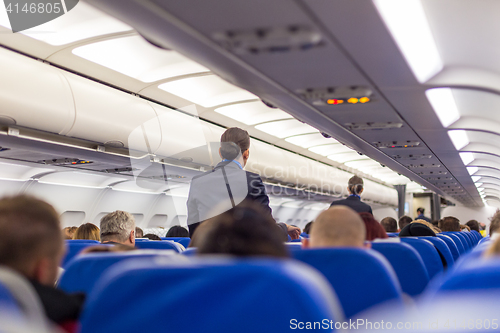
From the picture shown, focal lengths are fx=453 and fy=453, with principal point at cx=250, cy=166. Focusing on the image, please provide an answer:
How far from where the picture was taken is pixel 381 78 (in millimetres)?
4938

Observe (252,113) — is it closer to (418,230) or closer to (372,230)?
(418,230)

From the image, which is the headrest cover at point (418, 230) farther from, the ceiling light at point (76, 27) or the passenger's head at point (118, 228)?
the ceiling light at point (76, 27)

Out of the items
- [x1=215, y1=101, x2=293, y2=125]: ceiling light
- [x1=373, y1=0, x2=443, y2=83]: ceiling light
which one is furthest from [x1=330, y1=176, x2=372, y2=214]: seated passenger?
[x1=215, y1=101, x2=293, y2=125]: ceiling light

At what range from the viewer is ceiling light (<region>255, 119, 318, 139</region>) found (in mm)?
10648

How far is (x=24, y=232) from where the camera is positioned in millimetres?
1419

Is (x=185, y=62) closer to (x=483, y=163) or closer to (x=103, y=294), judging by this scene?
(x=103, y=294)

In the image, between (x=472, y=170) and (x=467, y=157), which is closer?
(x=467, y=157)

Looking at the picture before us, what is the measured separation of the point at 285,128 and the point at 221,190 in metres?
7.82

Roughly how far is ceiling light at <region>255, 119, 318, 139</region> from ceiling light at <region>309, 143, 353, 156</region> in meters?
2.04

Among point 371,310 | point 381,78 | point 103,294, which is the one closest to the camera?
point 103,294

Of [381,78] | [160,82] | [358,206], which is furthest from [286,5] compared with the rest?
[160,82]

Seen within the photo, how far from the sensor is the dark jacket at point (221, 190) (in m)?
3.51

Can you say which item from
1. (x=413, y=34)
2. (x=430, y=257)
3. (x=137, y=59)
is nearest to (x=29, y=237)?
(x=430, y=257)

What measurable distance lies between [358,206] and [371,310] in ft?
12.7
